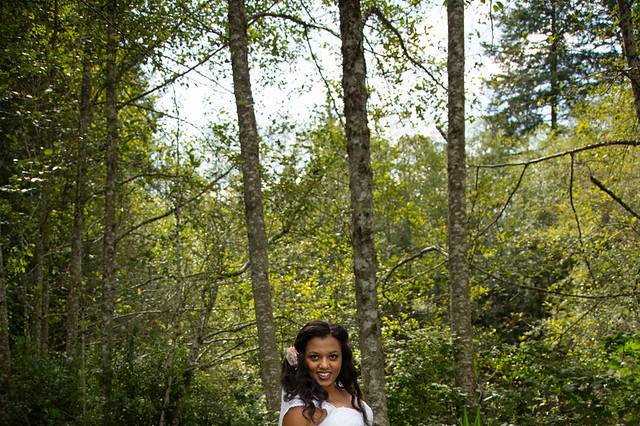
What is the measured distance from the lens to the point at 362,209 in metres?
4.38

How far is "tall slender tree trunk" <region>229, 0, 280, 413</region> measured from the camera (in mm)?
7043

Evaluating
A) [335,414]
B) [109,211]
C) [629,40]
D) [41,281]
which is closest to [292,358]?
[335,414]

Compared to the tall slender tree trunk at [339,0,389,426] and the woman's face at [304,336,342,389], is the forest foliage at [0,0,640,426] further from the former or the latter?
the woman's face at [304,336,342,389]

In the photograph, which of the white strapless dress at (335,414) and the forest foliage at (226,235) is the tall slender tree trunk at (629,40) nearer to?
the forest foliage at (226,235)

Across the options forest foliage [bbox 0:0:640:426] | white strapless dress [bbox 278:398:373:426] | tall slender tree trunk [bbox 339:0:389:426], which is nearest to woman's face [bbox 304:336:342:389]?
white strapless dress [bbox 278:398:373:426]

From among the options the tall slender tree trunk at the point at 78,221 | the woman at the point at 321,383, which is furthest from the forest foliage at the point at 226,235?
the woman at the point at 321,383

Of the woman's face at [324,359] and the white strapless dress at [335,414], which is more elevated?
the woman's face at [324,359]

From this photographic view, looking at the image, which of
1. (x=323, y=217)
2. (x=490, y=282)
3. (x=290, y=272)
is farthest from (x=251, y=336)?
(x=490, y=282)

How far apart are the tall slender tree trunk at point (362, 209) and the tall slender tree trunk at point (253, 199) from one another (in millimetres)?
2753

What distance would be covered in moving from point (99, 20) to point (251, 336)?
5192 mm

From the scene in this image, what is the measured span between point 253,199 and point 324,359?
4.39 meters

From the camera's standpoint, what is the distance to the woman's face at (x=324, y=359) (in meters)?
3.03

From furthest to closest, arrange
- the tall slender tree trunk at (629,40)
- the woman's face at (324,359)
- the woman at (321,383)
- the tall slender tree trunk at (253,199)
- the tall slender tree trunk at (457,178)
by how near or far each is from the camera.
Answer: the tall slender tree trunk at (457,178)
the tall slender tree trunk at (253,199)
the tall slender tree trunk at (629,40)
the woman's face at (324,359)
the woman at (321,383)

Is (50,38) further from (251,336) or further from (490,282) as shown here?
(490,282)
